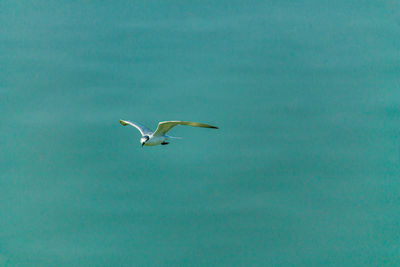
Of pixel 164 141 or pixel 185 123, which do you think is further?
pixel 164 141

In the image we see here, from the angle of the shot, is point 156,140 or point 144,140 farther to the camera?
point 144,140

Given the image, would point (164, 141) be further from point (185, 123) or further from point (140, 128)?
point (185, 123)

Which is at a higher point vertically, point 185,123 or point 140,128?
point 140,128

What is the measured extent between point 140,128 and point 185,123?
33.6ft

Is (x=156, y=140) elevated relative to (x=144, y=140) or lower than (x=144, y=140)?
lower

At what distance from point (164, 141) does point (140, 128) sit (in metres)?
3.53

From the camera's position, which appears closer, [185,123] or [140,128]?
[185,123]

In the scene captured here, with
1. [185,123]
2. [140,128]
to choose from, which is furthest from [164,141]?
[185,123]

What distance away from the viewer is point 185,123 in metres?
38.5

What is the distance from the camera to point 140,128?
156ft

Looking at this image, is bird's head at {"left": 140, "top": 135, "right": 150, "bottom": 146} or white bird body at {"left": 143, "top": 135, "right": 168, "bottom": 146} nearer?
white bird body at {"left": 143, "top": 135, "right": 168, "bottom": 146}

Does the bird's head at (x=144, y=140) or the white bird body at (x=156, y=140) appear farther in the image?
the bird's head at (x=144, y=140)

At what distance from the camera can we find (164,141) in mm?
45375
